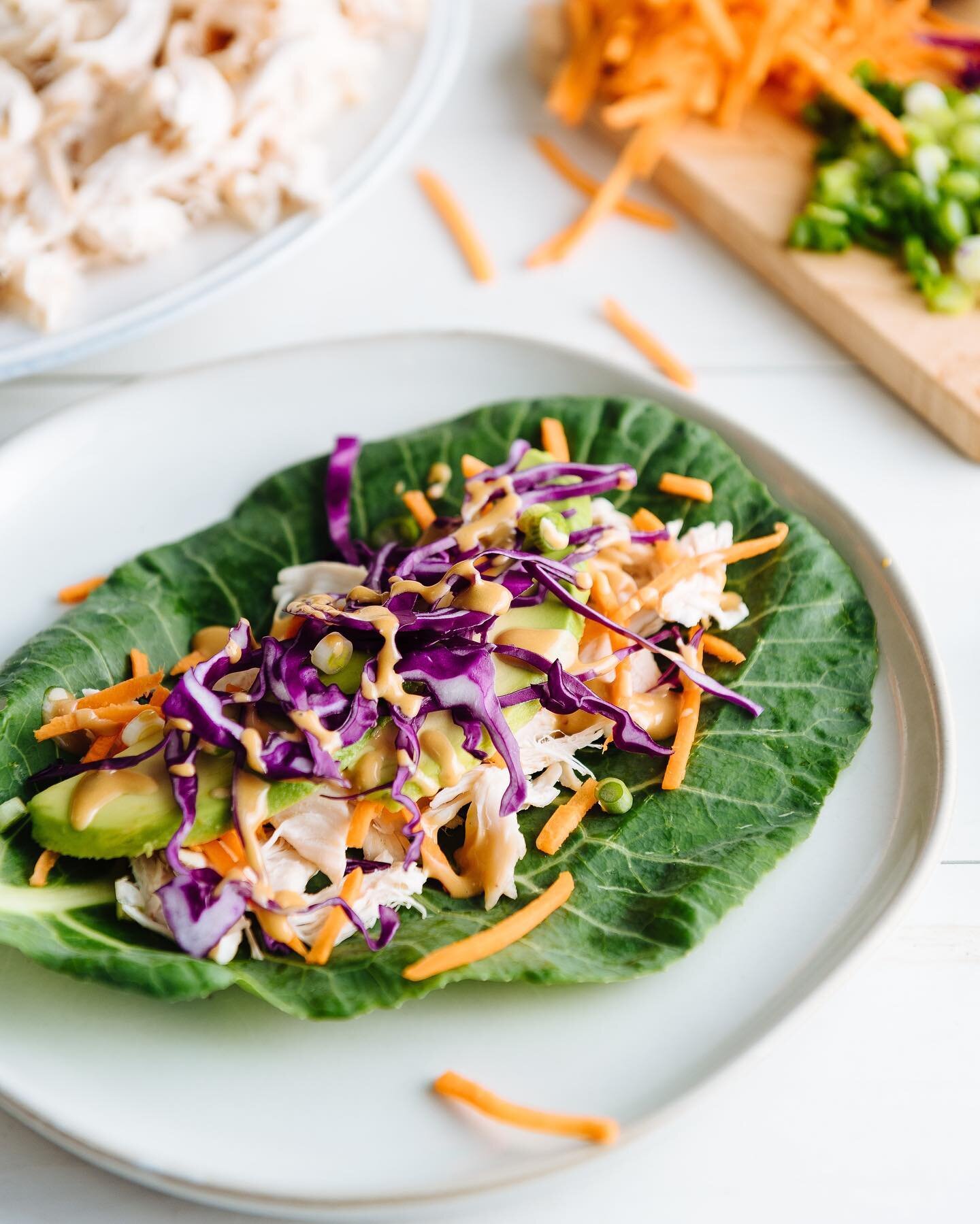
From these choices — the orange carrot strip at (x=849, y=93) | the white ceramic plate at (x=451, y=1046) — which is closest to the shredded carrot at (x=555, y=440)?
the white ceramic plate at (x=451, y=1046)

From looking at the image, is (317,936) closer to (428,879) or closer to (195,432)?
(428,879)

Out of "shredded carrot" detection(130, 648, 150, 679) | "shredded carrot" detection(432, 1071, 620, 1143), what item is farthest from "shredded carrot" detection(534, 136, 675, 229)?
"shredded carrot" detection(432, 1071, 620, 1143)

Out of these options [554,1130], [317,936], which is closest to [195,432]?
[317,936]

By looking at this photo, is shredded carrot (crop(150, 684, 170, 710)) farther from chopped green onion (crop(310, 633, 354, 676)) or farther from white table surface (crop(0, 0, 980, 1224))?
white table surface (crop(0, 0, 980, 1224))

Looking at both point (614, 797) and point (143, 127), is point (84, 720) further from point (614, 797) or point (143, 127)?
point (143, 127)

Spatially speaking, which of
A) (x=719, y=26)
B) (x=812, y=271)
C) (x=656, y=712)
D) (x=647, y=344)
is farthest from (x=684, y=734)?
(x=719, y=26)

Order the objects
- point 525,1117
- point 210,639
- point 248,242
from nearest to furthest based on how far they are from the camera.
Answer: point 525,1117, point 210,639, point 248,242
